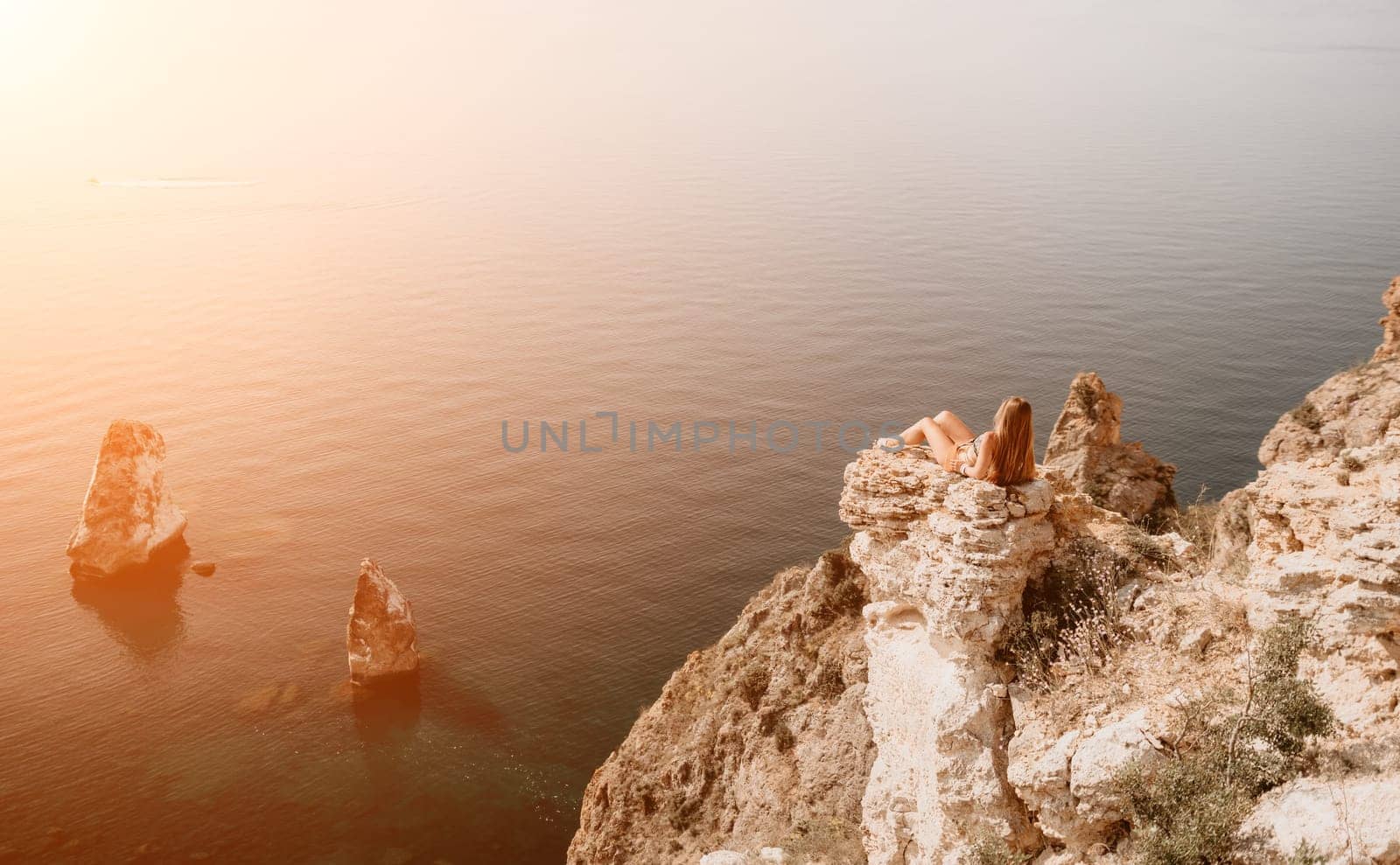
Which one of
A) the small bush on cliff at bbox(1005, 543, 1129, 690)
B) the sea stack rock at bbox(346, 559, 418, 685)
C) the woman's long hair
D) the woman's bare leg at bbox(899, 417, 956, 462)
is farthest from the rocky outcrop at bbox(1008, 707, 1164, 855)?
the sea stack rock at bbox(346, 559, 418, 685)

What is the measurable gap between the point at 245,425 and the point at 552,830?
196 feet

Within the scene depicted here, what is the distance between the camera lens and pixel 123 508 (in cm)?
6062

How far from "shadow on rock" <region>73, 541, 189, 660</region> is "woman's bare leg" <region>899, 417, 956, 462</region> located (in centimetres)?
4958

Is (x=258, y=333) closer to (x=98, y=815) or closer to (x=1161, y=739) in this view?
(x=98, y=815)

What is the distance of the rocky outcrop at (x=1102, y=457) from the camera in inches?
1373

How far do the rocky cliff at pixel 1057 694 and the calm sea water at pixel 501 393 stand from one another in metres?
18.8

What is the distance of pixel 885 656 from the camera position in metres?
18.0

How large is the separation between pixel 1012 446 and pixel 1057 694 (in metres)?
3.94

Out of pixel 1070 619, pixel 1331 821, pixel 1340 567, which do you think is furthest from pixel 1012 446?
pixel 1331 821

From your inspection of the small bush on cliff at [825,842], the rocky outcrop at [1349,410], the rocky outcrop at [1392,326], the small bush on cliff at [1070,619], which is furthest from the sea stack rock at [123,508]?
the rocky outcrop at [1392,326]

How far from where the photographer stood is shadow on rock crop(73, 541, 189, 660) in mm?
54438

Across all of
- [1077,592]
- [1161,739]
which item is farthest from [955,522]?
[1161,739]

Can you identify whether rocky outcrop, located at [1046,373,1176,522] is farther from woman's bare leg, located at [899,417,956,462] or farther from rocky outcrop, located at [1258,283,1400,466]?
woman's bare leg, located at [899,417,956,462]

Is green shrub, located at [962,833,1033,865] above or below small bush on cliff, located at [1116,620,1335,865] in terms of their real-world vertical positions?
below
